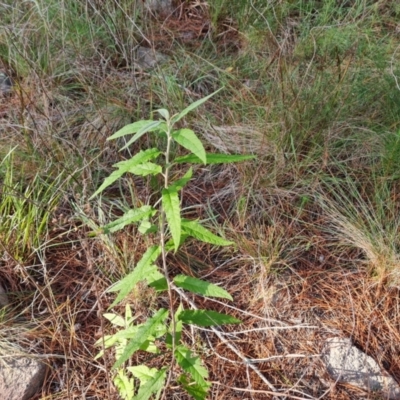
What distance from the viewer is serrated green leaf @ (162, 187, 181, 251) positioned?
114 centimetres

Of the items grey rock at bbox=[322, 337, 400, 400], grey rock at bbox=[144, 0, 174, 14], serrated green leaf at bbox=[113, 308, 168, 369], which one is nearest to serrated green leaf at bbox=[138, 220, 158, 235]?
serrated green leaf at bbox=[113, 308, 168, 369]

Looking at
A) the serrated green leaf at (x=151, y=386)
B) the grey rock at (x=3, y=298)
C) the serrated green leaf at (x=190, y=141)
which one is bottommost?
the grey rock at (x=3, y=298)

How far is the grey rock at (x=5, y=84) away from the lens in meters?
2.58

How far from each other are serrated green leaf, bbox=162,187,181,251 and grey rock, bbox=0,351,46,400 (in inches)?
29.8

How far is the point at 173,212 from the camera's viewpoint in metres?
1.17

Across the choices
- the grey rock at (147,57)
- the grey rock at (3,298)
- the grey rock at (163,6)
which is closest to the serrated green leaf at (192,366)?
the grey rock at (3,298)

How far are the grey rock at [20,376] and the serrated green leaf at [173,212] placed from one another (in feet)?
2.48

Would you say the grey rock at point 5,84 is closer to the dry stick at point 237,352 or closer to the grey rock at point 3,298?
the grey rock at point 3,298

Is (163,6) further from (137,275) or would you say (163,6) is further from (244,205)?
(137,275)

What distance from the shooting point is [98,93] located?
2447mm

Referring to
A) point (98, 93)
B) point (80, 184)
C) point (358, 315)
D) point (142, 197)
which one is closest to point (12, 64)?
point (98, 93)

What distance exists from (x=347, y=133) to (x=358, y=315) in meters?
0.83

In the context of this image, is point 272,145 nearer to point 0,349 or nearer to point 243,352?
point 243,352

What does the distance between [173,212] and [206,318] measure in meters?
0.36
